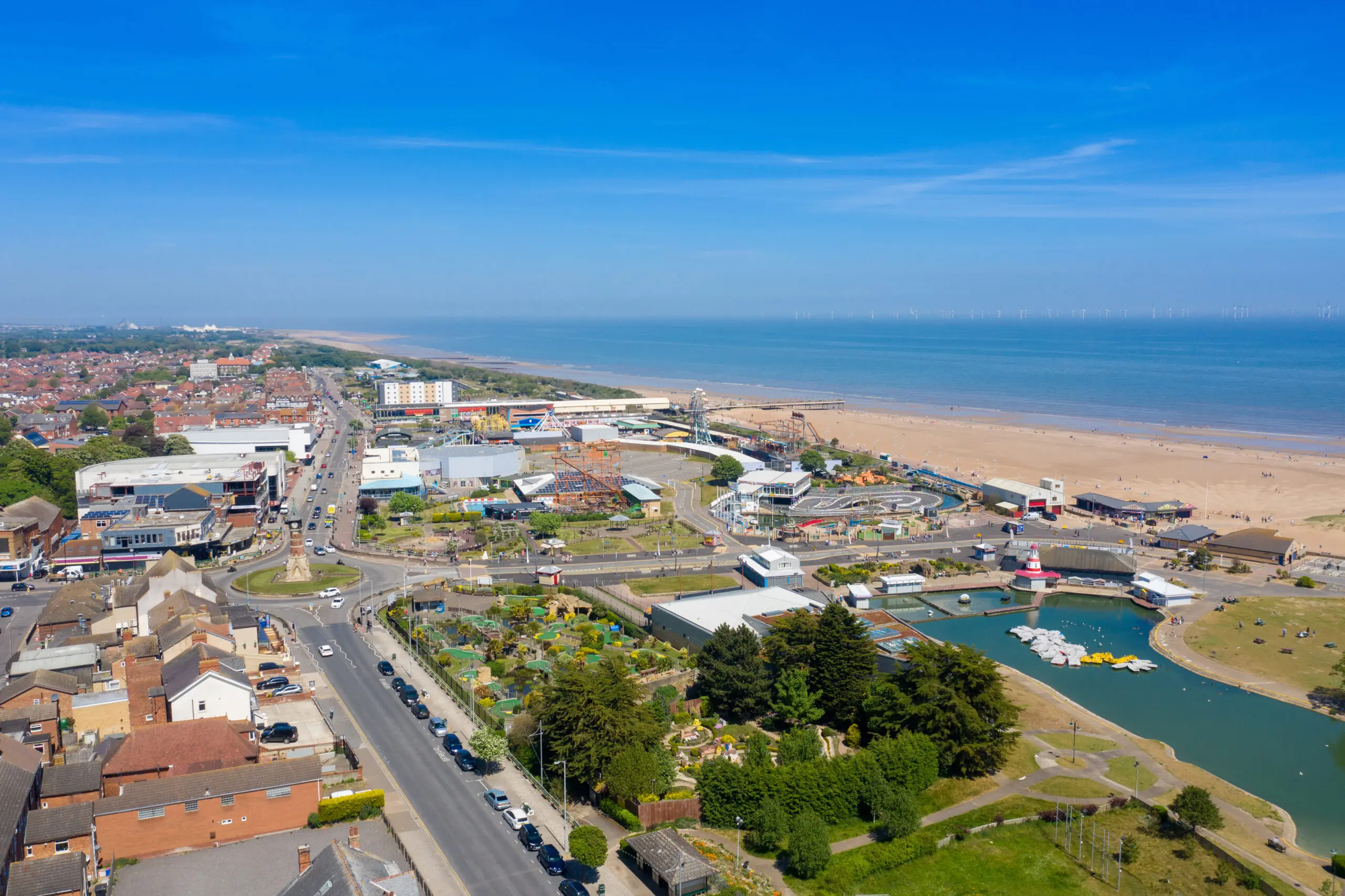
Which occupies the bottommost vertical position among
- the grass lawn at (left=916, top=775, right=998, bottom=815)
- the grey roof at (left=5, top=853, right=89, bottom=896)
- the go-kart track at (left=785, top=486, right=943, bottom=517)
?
the grass lawn at (left=916, top=775, right=998, bottom=815)

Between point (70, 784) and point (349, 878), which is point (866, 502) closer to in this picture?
point (70, 784)

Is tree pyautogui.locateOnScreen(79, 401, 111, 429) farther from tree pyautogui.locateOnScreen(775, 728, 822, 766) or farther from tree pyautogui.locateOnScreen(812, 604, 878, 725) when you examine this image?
tree pyautogui.locateOnScreen(775, 728, 822, 766)

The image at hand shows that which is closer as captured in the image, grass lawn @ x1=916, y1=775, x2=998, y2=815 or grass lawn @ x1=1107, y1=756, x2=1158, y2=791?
grass lawn @ x1=916, y1=775, x2=998, y2=815

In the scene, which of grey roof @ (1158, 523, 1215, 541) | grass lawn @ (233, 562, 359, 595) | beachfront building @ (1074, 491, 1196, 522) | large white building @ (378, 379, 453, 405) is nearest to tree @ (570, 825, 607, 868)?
grass lawn @ (233, 562, 359, 595)

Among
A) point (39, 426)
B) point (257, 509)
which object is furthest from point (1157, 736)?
point (39, 426)

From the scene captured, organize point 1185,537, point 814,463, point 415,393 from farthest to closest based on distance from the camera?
point 415,393, point 814,463, point 1185,537

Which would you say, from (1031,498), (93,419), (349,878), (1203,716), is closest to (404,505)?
(1031,498)

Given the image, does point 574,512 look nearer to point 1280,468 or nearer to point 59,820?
point 59,820
